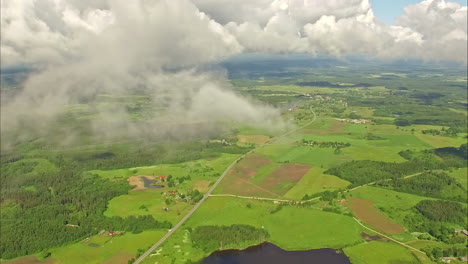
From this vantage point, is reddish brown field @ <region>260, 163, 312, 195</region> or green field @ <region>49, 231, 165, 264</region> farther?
reddish brown field @ <region>260, 163, 312, 195</region>

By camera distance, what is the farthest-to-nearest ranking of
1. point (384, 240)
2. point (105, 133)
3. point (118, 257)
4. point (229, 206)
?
1. point (105, 133)
2. point (229, 206)
3. point (384, 240)
4. point (118, 257)

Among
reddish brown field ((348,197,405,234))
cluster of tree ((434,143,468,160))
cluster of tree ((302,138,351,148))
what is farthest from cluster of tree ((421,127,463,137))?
reddish brown field ((348,197,405,234))

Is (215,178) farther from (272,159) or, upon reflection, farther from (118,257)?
(118,257)

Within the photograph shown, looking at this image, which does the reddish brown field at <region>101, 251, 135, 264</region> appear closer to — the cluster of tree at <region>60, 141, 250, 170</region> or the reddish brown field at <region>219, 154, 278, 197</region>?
the reddish brown field at <region>219, 154, 278, 197</region>

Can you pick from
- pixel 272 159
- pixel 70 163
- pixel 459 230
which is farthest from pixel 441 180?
pixel 70 163

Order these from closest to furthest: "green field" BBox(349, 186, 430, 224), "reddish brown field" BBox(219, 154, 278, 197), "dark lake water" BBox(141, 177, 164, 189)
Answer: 1. "green field" BBox(349, 186, 430, 224)
2. "reddish brown field" BBox(219, 154, 278, 197)
3. "dark lake water" BBox(141, 177, 164, 189)

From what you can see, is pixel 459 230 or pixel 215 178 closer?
pixel 459 230

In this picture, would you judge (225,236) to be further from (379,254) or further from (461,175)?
(461,175)
